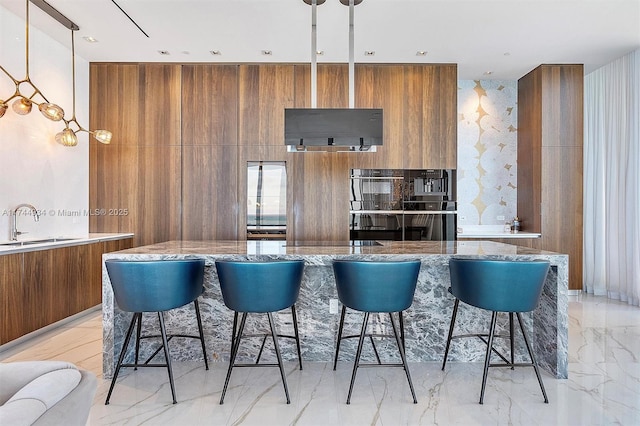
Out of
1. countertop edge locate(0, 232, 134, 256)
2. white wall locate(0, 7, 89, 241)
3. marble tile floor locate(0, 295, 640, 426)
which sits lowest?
marble tile floor locate(0, 295, 640, 426)

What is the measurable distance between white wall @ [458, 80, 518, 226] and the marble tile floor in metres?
2.68

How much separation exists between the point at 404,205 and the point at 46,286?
12.7ft

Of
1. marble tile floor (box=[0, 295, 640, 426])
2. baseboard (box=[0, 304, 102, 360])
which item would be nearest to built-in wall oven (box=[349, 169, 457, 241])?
marble tile floor (box=[0, 295, 640, 426])

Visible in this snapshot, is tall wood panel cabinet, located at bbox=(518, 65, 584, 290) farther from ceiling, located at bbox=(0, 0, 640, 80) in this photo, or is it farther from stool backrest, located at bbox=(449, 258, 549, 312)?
stool backrest, located at bbox=(449, 258, 549, 312)

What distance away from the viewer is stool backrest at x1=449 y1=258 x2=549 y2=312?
2.22 m

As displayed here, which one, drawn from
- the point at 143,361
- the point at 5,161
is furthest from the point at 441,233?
the point at 5,161

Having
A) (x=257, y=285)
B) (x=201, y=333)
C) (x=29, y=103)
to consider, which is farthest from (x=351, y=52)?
(x=29, y=103)

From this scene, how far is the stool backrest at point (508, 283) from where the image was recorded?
2.22 meters

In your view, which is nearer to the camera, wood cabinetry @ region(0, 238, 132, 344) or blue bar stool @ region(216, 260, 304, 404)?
blue bar stool @ region(216, 260, 304, 404)

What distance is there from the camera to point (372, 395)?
232 cm

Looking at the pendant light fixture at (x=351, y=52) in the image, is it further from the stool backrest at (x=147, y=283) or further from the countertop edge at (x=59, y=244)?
the countertop edge at (x=59, y=244)

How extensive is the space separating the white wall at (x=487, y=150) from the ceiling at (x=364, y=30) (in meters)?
0.60

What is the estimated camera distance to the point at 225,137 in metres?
4.78

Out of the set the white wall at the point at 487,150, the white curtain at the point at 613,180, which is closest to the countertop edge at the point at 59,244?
the white wall at the point at 487,150
